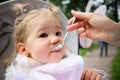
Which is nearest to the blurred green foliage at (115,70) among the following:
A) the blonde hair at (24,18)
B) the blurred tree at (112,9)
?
the blurred tree at (112,9)

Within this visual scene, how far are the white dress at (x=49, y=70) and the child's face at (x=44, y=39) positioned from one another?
0.03m

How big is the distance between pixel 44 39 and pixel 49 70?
0.43ft

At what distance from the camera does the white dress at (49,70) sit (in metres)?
1.36

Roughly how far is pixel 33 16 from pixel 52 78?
1.09ft

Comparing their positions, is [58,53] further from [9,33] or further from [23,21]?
[9,33]

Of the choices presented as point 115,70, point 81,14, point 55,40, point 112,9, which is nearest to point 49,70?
point 55,40

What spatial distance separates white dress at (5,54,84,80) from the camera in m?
1.36

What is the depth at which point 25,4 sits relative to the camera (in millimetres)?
1732

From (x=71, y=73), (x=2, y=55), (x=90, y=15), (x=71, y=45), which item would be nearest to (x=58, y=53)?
(x=71, y=73)

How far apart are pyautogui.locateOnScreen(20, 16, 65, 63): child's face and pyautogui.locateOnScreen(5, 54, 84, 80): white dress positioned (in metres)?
0.03

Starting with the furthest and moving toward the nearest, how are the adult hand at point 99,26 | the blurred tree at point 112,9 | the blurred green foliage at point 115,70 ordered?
the blurred tree at point 112,9 < the blurred green foliage at point 115,70 < the adult hand at point 99,26

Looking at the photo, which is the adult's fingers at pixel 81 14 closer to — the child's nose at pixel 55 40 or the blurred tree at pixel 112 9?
the child's nose at pixel 55 40

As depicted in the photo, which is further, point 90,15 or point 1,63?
point 1,63

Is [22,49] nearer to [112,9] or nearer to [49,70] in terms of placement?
[49,70]
